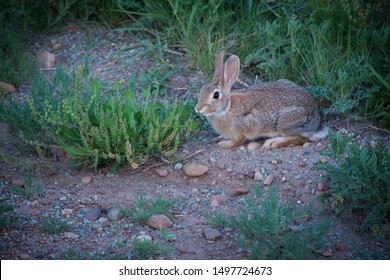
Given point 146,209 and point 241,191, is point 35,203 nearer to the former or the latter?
point 146,209

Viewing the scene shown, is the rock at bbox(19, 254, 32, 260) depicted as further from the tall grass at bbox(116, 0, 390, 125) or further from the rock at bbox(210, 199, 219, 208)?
the tall grass at bbox(116, 0, 390, 125)

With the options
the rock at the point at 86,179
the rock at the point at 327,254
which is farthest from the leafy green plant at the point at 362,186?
the rock at the point at 86,179

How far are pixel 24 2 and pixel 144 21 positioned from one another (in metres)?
1.20

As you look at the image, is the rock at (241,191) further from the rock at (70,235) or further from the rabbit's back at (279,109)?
the rock at (70,235)

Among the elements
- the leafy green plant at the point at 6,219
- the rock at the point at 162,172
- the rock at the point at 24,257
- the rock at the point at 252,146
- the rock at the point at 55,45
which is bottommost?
the rock at the point at 252,146

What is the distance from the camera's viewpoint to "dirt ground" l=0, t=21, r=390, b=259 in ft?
12.7

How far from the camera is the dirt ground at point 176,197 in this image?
3885 millimetres

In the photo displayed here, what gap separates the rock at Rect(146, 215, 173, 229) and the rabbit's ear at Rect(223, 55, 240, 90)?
145 cm

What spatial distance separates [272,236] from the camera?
12.6ft

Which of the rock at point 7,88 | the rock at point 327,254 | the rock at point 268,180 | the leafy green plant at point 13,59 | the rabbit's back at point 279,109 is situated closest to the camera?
the rock at point 327,254

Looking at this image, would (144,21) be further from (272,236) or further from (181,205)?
(272,236)

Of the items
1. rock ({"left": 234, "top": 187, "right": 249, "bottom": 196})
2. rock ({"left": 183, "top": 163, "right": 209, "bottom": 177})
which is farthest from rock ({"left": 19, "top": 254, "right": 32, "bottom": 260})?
rock ({"left": 234, "top": 187, "right": 249, "bottom": 196})

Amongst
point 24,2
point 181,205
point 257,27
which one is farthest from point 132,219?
point 24,2

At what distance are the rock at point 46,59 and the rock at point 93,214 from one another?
245 centimetres
